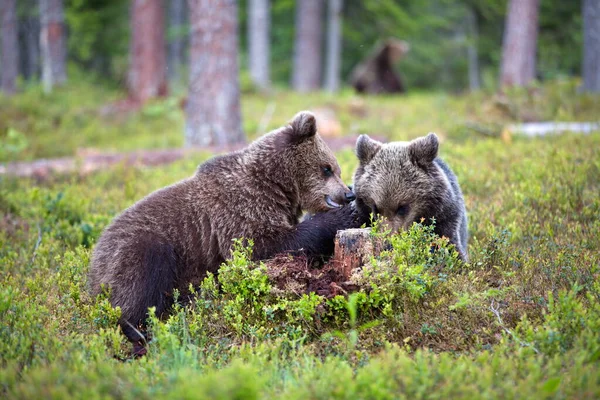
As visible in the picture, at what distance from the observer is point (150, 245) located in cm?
548

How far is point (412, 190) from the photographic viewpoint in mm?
5801

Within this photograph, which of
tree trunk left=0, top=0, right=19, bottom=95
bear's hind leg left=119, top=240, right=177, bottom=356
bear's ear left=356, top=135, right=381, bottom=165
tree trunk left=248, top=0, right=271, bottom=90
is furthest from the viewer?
tree trunk left=248, top=0, right=271, bottom=90

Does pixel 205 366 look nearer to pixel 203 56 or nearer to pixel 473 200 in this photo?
pixel 473 200

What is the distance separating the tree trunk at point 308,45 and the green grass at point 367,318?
20.5m

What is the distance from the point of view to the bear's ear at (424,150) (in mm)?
5828

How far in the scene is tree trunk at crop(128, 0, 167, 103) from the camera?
2020 cm

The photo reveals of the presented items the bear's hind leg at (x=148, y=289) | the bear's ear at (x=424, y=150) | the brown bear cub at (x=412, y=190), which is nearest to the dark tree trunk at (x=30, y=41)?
the bear's hind leg at (x=148, y=289)

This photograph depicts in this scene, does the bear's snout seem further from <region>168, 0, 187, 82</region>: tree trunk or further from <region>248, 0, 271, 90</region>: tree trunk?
<region>168, 0, 187, 82</region>: tree trunk

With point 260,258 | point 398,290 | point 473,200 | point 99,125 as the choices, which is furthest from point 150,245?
point 99,125

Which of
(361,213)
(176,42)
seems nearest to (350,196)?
(361,213)

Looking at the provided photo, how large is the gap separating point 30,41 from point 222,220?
36.0 metres

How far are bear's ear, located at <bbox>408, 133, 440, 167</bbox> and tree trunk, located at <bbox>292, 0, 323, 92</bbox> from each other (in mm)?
22162

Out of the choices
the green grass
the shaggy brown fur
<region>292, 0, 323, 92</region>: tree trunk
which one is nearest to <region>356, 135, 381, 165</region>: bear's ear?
the green grass

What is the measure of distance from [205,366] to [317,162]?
101 inches
